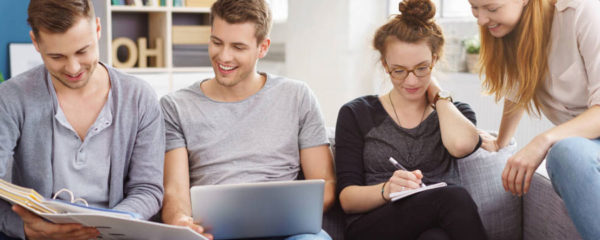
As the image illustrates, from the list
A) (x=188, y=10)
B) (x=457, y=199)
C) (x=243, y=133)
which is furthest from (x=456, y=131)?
(x=188, y=10)

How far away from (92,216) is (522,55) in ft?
3.80

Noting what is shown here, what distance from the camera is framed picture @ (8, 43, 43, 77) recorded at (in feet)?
12.8

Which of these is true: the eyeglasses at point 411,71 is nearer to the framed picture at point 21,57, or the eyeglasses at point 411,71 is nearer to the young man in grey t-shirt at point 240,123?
the young man in grey t-shirt at point 240,123

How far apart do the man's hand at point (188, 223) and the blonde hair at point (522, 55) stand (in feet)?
3.06

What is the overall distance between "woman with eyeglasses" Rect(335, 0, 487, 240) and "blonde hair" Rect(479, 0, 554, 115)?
0.15 metres

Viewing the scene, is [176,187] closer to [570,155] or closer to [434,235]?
[434,235]

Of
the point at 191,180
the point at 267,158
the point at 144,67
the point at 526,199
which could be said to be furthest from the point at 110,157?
the point at 144,67

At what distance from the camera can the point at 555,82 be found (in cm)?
167

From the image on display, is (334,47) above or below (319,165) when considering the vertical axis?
below

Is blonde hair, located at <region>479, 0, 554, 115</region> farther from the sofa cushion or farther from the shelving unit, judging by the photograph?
the shelving unit

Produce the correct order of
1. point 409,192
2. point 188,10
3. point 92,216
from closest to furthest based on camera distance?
point 92,216 → point 409,192 → point 188,10

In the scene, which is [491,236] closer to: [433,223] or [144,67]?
[433,223]

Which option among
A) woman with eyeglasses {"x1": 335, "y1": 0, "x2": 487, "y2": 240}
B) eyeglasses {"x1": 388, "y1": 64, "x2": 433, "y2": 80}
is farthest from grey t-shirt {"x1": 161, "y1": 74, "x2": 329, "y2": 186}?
eyeglasses {"x1": 388, "y1": 64, "x2": 433, "y2": 80}

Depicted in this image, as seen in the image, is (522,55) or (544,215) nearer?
(522,55)
